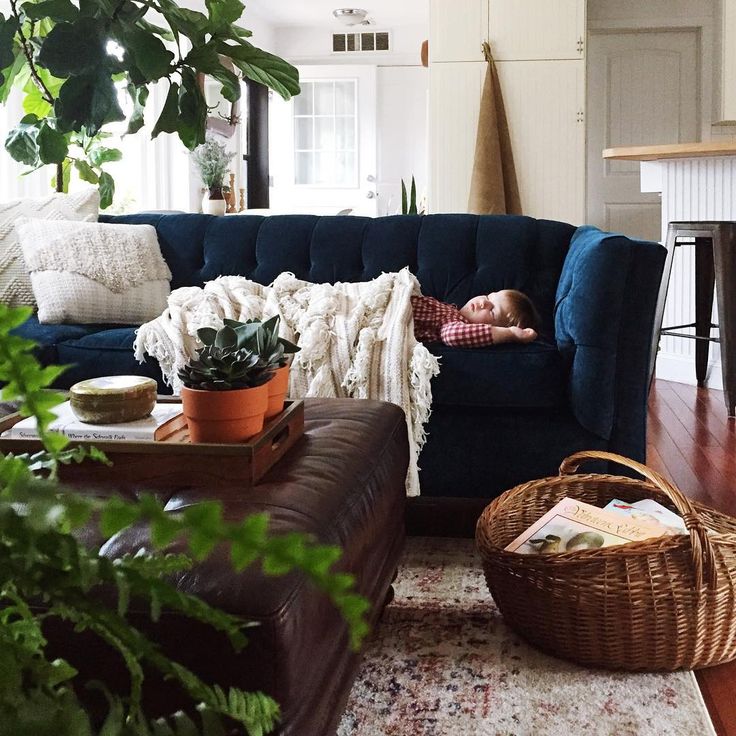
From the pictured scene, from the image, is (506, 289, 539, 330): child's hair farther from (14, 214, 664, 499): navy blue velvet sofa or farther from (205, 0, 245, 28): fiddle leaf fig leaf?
(205, 0, 245, 28): fiddle leaf fig leaf

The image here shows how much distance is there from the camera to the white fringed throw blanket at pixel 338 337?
8.13 feet

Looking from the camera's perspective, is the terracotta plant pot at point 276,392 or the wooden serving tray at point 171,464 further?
the terracotta plant pot at point 276,392

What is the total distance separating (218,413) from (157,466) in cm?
13

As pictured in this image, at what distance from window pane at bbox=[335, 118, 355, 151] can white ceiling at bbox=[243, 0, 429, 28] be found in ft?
2.87

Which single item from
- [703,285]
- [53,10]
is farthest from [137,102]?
[703,285]

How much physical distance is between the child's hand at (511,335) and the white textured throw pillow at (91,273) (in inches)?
47.8

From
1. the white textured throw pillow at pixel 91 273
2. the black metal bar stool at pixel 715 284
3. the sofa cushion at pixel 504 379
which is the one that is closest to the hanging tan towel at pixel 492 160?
the black metal bar stool at pixel 715 284

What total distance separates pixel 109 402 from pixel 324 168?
22.4 ft

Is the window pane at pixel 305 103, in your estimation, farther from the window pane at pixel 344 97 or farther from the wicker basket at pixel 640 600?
the wicker basket at pixel 640 600

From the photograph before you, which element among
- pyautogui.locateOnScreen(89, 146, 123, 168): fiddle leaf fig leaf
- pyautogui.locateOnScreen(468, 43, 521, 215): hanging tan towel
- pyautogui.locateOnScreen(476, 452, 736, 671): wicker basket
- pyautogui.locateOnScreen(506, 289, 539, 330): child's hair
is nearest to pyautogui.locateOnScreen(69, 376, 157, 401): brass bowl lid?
pyautogui.locateOnScreen(476, 452, 736, 671): wicker basket

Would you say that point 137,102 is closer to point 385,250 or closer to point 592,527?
point 592,527

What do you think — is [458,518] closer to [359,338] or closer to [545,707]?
[359,338]

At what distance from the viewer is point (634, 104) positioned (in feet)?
21.2

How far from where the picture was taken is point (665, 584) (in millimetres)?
1675
